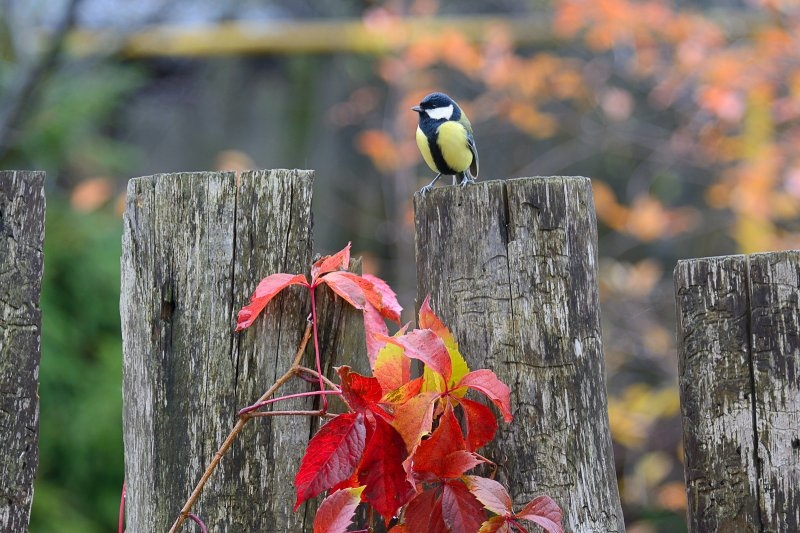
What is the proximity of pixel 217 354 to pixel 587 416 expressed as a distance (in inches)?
28.9

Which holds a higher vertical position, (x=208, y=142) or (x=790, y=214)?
(x=208, y=142)

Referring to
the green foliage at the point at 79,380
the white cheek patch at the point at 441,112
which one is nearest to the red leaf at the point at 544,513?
the white cheek patch at the point at 441,112

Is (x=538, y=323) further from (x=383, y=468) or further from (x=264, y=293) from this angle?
(x=264, y=293)

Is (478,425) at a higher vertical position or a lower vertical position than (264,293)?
lower

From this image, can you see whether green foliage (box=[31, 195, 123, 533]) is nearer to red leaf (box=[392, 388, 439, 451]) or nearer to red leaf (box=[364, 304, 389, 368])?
red leaf (box=[364, 304, 389, 368])

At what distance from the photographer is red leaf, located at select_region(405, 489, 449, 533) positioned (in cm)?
140

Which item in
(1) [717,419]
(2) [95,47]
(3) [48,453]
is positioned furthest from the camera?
(2) [95,47]

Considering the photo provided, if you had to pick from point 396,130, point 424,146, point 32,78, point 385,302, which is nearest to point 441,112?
point 424,146

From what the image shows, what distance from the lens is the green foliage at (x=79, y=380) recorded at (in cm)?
448

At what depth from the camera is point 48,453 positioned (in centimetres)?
459

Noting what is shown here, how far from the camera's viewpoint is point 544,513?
4.67 feet

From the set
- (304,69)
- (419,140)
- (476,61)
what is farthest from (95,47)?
(419,140)

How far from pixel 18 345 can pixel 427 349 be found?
81 centimetres

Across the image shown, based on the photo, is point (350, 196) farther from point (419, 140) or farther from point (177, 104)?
point (419, 140)
